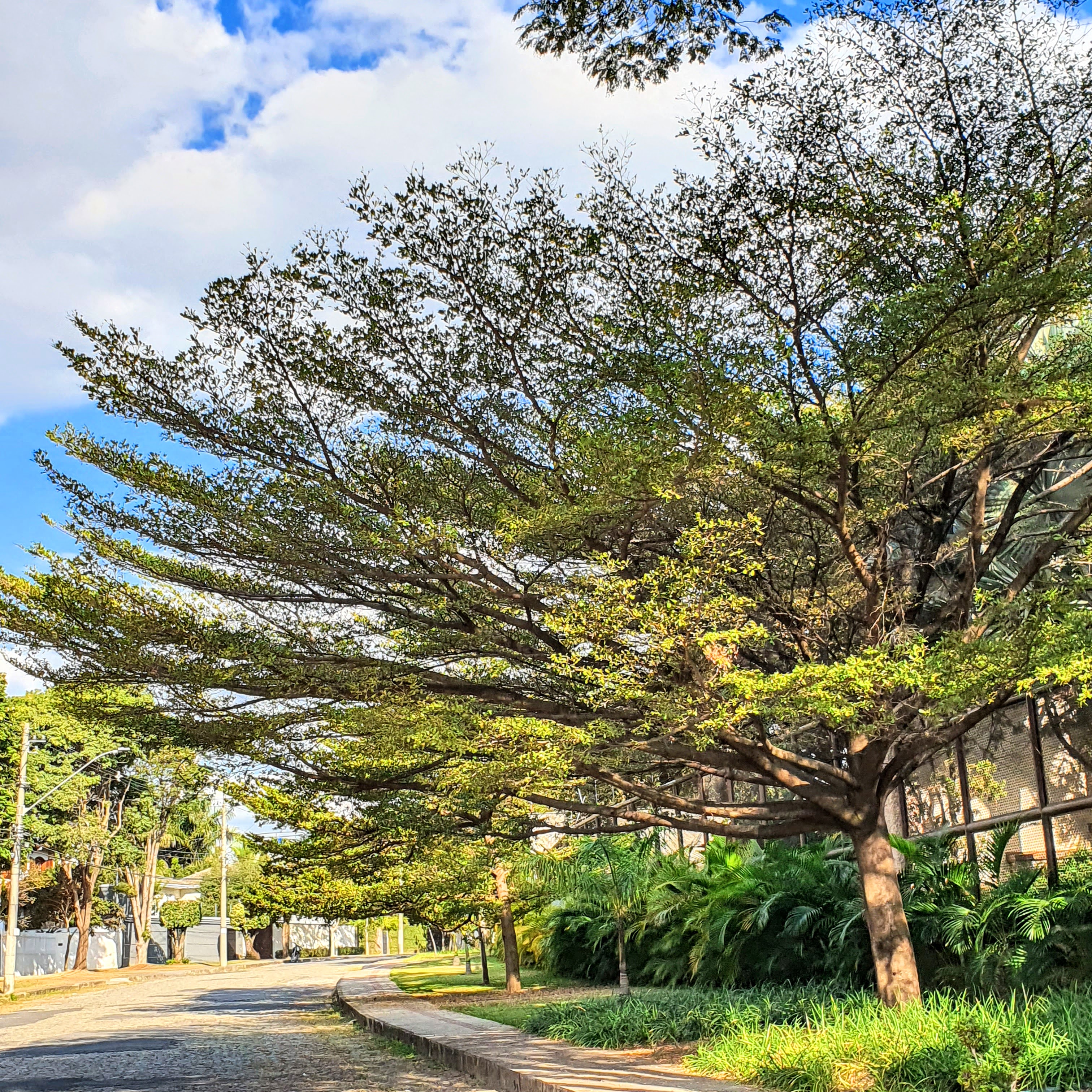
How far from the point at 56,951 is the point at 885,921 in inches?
1720

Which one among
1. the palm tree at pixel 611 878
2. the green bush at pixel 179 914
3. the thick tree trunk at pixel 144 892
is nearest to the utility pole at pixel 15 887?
the palm tree at pixel 611 878

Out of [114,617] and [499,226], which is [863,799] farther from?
[114,617]

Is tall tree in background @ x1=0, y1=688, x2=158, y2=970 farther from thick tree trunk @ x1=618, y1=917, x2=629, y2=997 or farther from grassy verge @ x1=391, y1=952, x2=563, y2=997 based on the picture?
thick tree trunk @ x1=618, y1=917, x2=629, y2=997

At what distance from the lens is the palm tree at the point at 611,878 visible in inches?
706

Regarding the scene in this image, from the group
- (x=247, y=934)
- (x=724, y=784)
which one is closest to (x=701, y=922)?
(x=724, y=784)

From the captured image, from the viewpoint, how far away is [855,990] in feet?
40.0

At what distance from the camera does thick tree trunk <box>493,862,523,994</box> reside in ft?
65.1

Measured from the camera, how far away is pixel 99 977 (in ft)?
131

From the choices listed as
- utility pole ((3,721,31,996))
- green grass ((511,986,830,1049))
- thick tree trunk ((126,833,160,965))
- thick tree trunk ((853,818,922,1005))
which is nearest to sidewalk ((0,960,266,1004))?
utility pole ((3,721,31,996))

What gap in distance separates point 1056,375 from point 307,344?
629cm

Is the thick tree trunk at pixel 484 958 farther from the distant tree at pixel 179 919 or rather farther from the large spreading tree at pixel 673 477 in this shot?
the distant tree at pixel 179 919

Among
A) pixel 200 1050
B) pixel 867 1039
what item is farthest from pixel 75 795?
pixel 867 1039

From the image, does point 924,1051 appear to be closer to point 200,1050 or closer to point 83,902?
point 200,1050

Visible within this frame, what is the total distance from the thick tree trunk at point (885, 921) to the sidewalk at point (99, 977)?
22.5m
